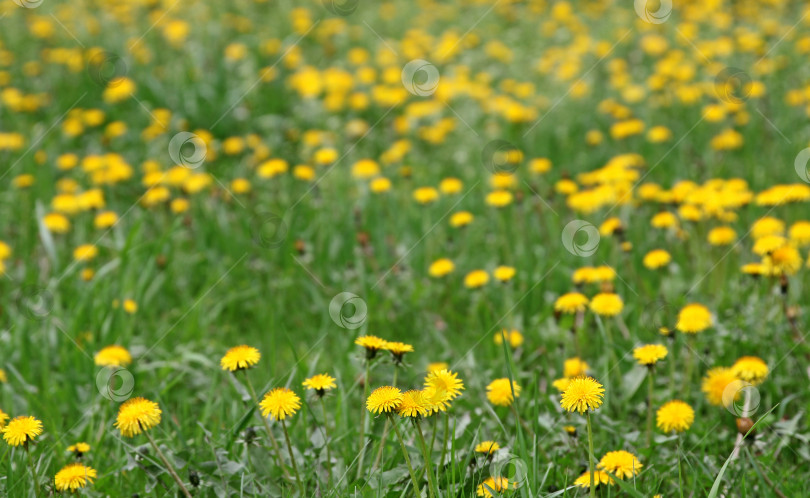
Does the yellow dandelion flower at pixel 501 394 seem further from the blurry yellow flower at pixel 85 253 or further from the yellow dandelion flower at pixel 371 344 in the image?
the blurry yellow flower at pixel 85 253

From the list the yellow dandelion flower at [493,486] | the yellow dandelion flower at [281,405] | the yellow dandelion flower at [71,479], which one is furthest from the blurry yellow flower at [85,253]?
the yellow dandelion flower at [493,486]

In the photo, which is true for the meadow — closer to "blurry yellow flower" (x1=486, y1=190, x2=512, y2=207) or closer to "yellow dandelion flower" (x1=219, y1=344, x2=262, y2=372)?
"yellow dandelion flower" (x1=219, y1=344, x2=262, y2=372)

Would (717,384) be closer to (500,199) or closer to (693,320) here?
(693,320)

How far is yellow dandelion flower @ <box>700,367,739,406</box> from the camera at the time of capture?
7.30 feet

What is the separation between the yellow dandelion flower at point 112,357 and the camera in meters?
2.53

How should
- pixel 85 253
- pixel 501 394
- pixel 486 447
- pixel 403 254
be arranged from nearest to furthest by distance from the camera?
pixel 486 447
pixel 501 394
pixel 85 253
pixel 403 254

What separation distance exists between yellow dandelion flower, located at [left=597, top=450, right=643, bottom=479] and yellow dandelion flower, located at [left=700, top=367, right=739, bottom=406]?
526 millimetres

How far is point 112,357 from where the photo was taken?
254cm

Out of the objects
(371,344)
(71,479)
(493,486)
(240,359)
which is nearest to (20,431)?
(71,479)

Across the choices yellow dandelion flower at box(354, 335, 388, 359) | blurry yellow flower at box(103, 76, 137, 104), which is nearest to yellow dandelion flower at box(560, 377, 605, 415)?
yellow dandelion flower at box(354, 335, 388, 359)

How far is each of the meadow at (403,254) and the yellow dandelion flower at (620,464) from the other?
0.02 m

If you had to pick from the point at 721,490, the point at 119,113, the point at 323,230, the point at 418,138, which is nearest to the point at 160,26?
the point at 119,113

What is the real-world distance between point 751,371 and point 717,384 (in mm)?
127

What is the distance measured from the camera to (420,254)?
3.50m
